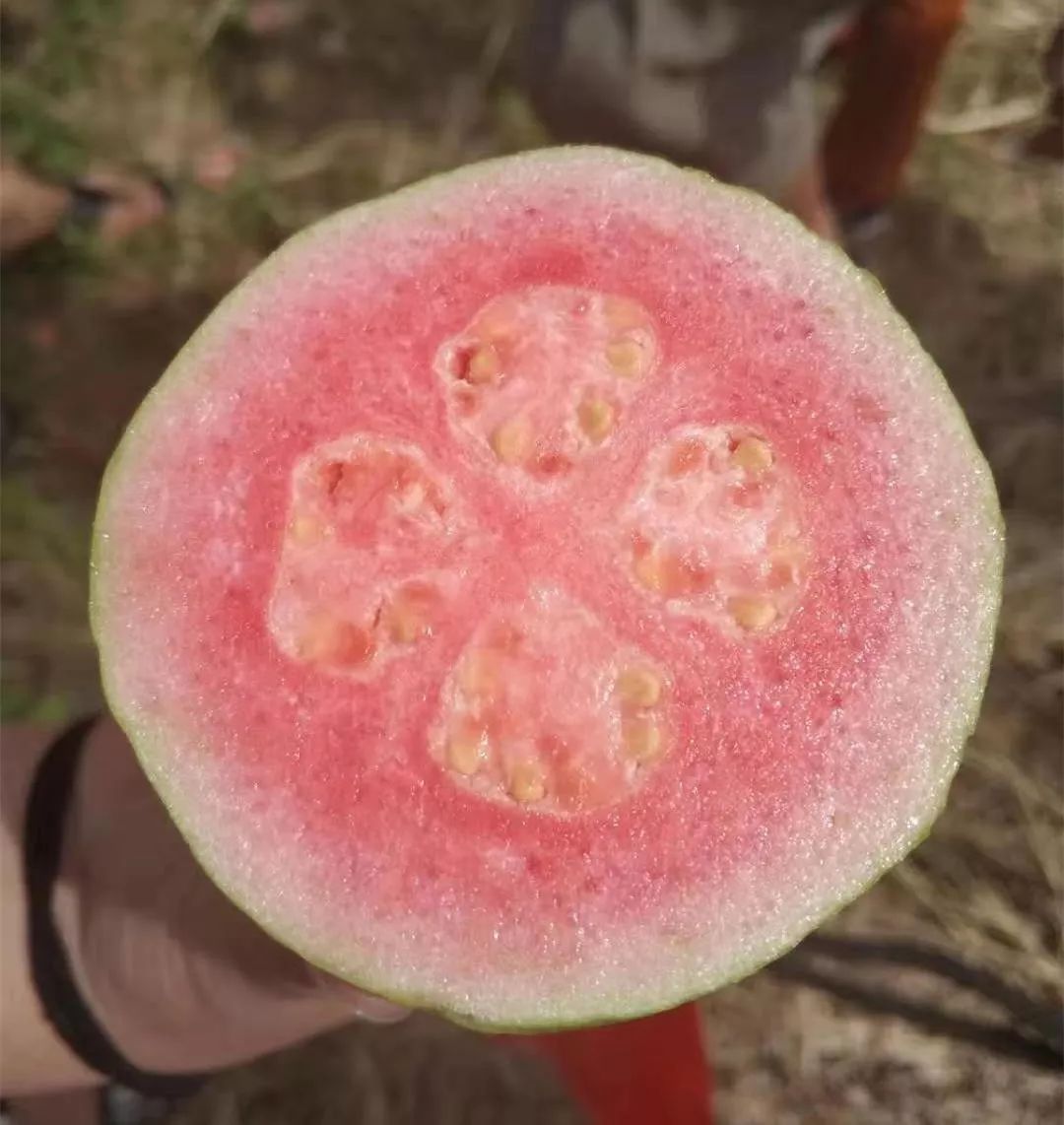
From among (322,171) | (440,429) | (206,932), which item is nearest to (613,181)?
(440,429)

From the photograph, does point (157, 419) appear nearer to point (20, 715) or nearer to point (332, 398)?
point (332, 398)

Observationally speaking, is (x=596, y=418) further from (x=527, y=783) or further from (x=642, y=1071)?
(x=642, y=1071)

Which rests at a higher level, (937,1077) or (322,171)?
(322,171)

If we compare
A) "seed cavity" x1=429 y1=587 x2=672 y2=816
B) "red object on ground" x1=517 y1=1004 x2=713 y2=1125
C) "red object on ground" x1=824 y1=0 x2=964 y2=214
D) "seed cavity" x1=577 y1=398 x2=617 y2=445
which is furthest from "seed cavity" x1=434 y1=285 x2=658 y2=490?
"red object on ground" x1=517 y1=1004 x2=713 y2=1125

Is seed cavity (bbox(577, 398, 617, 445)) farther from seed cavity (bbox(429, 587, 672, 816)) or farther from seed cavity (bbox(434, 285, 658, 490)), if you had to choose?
seed cavity (bbox(429, 587, 672, 816))

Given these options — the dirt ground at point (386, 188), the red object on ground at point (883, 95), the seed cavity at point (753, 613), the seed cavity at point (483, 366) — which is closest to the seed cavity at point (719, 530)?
the seed cavity at point (753, 613)

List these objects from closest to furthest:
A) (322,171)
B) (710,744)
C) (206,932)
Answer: (710,744)
(206,932)
(322,171)

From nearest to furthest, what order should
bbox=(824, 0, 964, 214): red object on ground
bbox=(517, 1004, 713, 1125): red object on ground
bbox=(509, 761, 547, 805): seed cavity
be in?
bbox=(509, 761, 547, 805): seed cavity < bbox=(824, 0, 964, 214): red object on ground < bbox=(517, 1004, 713, 1125): red object on ground

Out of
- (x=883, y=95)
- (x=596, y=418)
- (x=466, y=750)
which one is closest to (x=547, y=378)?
(x=596, y=418)
